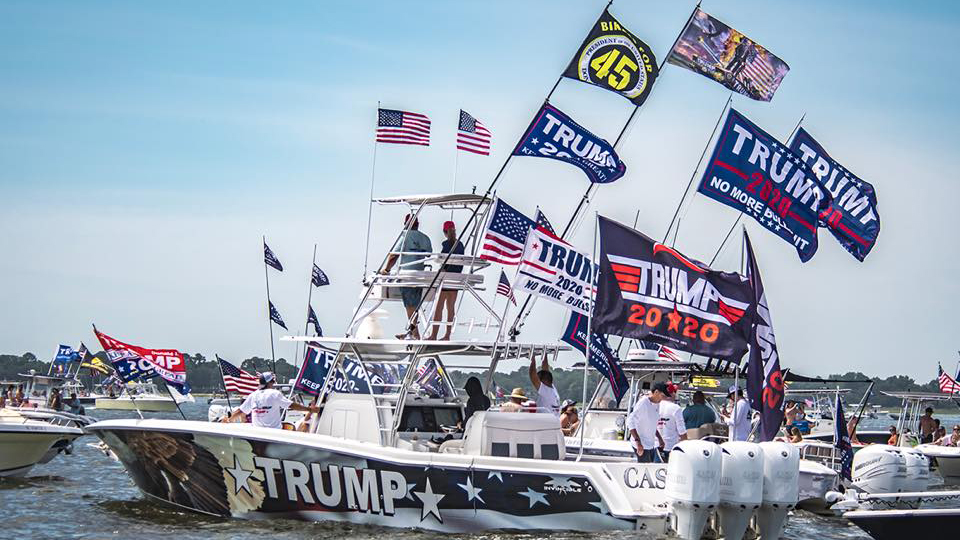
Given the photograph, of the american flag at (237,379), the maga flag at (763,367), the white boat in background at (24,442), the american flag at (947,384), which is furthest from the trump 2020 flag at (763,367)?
the american flag at (947,384)

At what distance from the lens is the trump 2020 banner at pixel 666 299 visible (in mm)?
15164

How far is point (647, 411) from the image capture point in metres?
16.2

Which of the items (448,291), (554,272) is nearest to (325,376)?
(448,291)

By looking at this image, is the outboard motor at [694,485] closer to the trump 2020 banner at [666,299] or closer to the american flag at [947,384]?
the trump 2020 banner at [666,299]

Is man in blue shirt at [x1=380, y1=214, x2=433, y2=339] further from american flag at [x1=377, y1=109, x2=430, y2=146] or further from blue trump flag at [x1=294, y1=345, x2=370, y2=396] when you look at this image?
american flag at [x1=377, y1=109, x2=430, y2=146]

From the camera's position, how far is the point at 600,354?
778 inches

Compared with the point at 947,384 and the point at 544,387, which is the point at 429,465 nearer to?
the point at 544,387

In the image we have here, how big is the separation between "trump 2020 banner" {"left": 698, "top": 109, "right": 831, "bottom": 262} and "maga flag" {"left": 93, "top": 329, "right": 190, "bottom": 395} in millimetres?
9908

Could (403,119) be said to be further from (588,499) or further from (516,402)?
(588,499)

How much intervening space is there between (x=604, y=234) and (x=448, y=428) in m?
3.66

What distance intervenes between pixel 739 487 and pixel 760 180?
255 inches

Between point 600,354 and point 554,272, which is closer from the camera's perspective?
point 554,272

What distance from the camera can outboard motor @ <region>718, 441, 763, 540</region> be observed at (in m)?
13.5

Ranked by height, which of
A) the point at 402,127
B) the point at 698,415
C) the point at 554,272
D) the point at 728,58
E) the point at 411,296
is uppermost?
the point at 728,58
